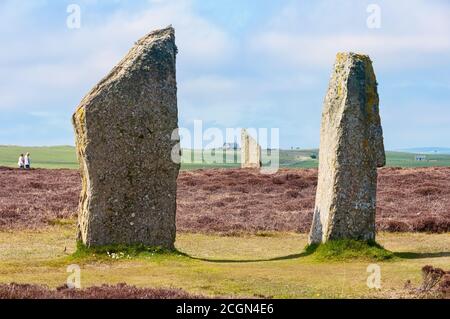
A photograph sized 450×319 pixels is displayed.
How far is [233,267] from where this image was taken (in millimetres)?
19312

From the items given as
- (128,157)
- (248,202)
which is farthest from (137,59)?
(248,202)

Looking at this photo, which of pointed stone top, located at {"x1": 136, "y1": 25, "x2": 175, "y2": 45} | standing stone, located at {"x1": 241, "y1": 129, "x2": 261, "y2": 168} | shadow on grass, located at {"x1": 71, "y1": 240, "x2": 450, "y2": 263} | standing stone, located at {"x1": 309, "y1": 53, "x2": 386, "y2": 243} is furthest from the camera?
standing stone, located at {"x1": 241, "y1": 129, "x2": 261, "y2": 168}

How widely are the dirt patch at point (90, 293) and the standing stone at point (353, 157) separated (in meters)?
8.20

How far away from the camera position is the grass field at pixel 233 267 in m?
16.4

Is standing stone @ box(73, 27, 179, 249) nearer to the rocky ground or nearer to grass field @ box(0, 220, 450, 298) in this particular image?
grass field @ box(0, 220, 450, 298)

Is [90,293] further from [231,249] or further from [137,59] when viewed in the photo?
[231,249]

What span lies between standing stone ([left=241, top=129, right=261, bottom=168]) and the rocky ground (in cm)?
1235

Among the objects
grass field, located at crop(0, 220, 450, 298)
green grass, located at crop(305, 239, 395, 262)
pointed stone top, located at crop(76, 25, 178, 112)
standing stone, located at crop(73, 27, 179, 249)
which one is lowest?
grass field, located at crop(0, 220, 450, 298)

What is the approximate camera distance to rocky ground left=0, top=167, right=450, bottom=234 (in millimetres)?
29109

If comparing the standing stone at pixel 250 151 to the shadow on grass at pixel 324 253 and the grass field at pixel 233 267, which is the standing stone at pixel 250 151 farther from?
the shadow on grass at pixel 324 253

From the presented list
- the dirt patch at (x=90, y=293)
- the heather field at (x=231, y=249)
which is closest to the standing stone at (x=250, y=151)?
the heather field at (x=231, y=249)

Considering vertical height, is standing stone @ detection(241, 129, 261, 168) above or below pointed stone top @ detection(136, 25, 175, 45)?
below

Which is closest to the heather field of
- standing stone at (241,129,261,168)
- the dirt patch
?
the dirt patch

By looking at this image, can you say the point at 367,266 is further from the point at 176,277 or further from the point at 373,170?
the point at 176,277
